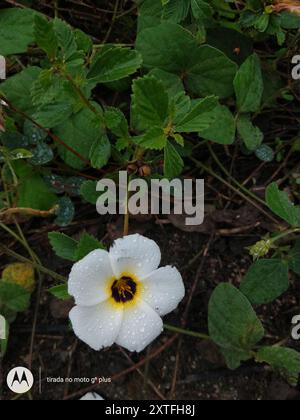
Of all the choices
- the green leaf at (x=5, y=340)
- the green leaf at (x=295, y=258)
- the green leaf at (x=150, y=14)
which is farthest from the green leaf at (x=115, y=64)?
the green leaf at (x=5, y=340)

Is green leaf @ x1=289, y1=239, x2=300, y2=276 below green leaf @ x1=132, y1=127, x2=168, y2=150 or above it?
below

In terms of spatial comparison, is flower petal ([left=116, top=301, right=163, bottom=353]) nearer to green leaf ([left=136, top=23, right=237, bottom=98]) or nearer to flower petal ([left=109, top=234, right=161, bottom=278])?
flower petal ([left=109, top=234, right=161, bottom=278])

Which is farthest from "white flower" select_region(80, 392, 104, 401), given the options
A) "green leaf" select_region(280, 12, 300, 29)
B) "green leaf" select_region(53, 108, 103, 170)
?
"green leaf" select_region(280, 12, 300, 29)

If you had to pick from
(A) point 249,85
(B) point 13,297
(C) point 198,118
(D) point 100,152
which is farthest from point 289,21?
(B) point 13,297

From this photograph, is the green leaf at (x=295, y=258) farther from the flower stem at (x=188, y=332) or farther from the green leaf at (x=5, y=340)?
the green leaf at (x=5, y=340)

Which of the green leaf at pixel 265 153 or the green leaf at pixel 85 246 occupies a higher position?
the green leaf at pixel 85 246

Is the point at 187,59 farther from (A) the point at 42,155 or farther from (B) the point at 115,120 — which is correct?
(A) the point at 42,155
